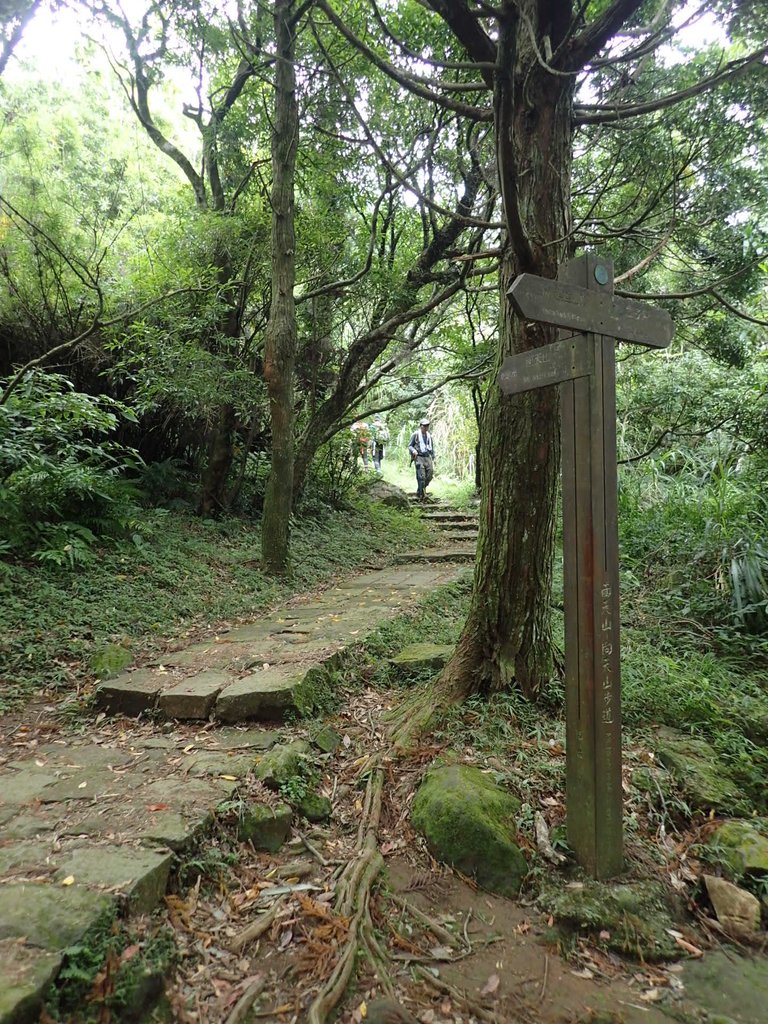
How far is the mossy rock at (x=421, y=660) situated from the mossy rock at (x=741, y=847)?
193 centimetres

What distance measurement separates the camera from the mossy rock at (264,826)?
100.0 inches

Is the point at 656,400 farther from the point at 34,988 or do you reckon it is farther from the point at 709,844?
the point at 34,988

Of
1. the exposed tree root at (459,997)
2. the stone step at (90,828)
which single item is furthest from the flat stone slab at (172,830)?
the exposed tree root at (459,997)

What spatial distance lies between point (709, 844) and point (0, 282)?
8.89m

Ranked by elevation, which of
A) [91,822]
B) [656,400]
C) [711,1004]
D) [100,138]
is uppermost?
[100,138]

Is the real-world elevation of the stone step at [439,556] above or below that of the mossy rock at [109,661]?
above

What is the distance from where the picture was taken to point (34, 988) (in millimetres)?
1535

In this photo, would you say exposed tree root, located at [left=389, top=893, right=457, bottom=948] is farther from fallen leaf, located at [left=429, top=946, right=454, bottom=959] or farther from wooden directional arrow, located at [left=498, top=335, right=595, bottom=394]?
wooden directional arrow, located at [left=498, top=335, right=595, bottom=394]

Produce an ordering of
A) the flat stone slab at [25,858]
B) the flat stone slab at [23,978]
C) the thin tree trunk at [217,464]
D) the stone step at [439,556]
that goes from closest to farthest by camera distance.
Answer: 1. the flat stone slab at [23,978]
2. the flat stone slab at [25,858]
3. the thin tree trunk at [217,464]
4. the stone step at [439,556]

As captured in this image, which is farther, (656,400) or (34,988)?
(656,400)

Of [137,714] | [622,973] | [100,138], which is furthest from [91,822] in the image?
[100,138]

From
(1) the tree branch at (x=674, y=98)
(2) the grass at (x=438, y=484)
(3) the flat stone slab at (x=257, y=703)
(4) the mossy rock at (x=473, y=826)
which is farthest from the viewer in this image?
(2) the grass at (x=438, y=484)

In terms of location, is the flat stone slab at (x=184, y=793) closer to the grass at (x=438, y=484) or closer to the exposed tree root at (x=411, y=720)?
the exposed tree root at (x=411, y=720)

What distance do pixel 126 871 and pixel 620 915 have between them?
1.82 meters
